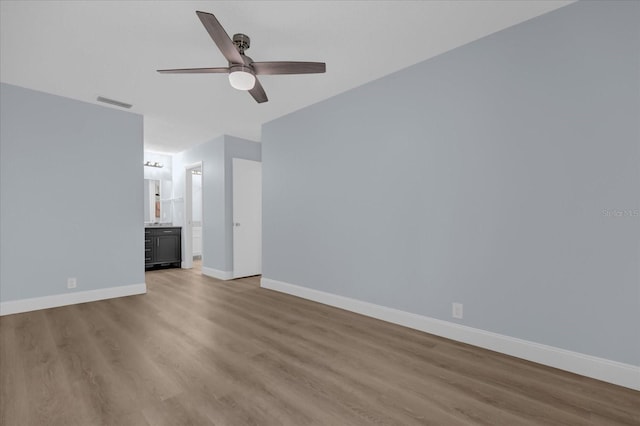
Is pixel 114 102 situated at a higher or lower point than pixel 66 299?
higher

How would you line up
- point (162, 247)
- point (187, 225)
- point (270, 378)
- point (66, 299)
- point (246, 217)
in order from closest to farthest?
point (270, 378), point (66, 299), point (246, 217), point (162, 247), point (187, 225)

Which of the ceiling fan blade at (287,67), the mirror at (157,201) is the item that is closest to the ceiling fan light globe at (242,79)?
the ceiling fan blade at (287,67)

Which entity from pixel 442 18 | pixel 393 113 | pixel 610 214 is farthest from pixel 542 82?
pixel 393 113

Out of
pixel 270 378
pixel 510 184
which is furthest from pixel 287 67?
pixel 270 378

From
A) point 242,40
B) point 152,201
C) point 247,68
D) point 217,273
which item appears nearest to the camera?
point 247,68

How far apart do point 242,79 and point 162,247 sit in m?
5.21

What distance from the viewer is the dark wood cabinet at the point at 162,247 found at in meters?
6.03

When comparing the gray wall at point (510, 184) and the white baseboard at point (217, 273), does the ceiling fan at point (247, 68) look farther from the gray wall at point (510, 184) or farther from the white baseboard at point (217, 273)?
the white baseboard at point (217, 273)

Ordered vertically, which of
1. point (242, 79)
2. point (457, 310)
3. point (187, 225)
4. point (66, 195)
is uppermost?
point (242, 79)

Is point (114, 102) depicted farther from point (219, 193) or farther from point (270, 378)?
point (270, 378)

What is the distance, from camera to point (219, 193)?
5301mm

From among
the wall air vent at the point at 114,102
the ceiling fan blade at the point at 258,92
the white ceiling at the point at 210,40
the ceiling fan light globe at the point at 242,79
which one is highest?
the white ceiling at the point at 210,40

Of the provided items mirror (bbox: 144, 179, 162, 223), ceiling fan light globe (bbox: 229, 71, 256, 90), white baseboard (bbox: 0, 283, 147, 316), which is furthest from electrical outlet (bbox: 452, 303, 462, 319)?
mirror (bbox: 144, 179, 162, 223)

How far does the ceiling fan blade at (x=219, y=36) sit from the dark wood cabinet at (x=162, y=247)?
5.10 metres
